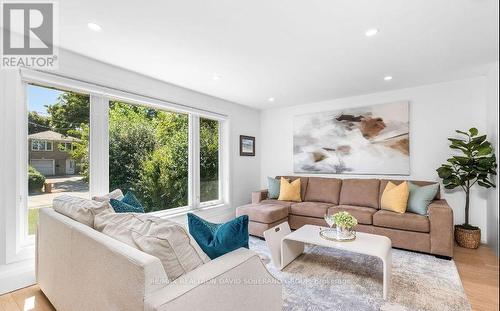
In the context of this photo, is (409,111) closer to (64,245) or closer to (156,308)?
(156,308)

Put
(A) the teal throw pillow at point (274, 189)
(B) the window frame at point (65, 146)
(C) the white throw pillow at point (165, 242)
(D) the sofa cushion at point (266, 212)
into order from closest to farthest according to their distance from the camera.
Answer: (C) the white throw pillow at point (165, 242), (B) the window frame at point (65, 146), (D) the sofa cushion at point (266, 212), (A) the teal throw pillow at point (274, 189)

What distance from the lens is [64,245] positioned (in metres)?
1.63

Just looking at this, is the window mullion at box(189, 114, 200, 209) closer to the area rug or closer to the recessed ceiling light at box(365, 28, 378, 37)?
the area rug

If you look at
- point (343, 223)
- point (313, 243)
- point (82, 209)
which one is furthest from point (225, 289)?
point (343, 223)

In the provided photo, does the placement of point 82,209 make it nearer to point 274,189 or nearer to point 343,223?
point 343,223

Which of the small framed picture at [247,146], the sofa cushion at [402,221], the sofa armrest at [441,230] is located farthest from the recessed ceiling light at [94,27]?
the sofa armrest at [441,230]

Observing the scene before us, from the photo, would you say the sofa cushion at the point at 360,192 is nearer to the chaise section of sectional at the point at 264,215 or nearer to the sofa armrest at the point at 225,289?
the chaise section of sectional at the point at 264,215

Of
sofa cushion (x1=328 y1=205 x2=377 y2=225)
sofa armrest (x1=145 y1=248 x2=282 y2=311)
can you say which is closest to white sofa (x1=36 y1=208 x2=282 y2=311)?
sofa armrest (x1=145 y1=248 x2=282 y2=311)

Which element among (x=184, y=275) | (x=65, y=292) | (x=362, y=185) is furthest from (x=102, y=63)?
(x=362, y=185)

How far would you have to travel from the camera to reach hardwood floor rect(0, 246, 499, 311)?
195cm

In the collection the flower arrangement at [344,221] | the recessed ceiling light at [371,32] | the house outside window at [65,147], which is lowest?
the flower arrangement at [344,221]

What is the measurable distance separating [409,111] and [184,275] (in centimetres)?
418

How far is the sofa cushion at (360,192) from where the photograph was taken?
3754mm

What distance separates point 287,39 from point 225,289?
2.20 m
